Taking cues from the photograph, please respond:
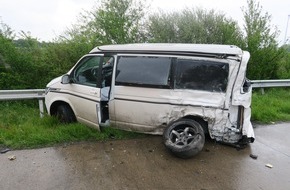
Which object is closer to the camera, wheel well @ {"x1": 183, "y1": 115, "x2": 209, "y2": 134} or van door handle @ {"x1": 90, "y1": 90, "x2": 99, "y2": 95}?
wheel well @ {"x1": 183, "y1": 115, "x2": 209, "y2": 134}

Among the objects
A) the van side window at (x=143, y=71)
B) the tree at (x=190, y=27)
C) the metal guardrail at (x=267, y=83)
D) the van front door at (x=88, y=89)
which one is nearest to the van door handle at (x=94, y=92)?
the van front door at (x=88, y=89)

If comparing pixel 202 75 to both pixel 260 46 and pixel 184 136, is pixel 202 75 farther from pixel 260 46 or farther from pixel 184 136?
pixel 260 46

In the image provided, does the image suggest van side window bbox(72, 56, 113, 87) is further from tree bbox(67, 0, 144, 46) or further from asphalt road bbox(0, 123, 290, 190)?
tree bbox(67, 0, 144, 46)

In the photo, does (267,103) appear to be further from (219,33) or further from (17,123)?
(17,123)

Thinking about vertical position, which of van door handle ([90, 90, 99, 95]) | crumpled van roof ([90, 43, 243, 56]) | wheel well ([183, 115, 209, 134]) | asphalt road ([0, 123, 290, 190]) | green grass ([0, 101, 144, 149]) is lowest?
asphalt road ([0, 123, 290, 190])

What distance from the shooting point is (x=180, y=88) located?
4473mm

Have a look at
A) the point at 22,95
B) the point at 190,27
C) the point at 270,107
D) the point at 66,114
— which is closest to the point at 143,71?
the point at 66,114

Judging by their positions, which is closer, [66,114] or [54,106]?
[66,114]

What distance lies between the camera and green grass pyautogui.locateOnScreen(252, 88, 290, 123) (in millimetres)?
6412

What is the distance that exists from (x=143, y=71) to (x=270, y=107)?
4.46 metres

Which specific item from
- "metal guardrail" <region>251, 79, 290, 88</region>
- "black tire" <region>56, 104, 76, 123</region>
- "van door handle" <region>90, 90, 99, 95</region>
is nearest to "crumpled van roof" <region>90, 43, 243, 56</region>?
"van door handle" <region>90, 90, 99, 95</region>

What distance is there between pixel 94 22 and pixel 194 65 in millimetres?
7339

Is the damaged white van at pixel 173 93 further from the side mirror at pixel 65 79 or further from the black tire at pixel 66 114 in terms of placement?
the black tire at pixel 66 114

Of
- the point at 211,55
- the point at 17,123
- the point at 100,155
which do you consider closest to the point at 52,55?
the point at 17,123
